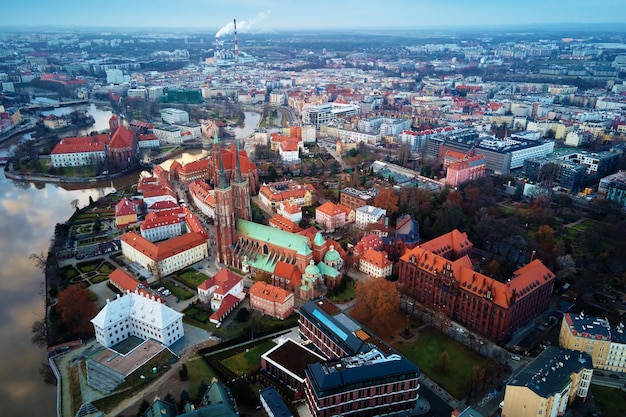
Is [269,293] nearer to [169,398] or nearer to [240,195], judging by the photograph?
[169,398]

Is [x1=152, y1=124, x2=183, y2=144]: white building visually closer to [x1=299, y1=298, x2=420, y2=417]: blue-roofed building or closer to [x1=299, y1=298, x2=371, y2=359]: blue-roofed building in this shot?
[x1=299, y1=298, x2=371, y2=359]: blue-roofed building

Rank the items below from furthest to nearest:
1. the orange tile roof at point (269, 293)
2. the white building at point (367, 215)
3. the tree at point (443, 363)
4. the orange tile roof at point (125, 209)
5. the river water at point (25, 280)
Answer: the white building at point (367, 215)
the orange tile roof at point (125, 209)
the orange tile roof at point (269, 293)
the tree at point (443, 363)
the river water at point (25, 280)

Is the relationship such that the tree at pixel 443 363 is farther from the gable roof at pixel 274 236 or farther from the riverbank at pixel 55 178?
the riverbank at pixel 55 178

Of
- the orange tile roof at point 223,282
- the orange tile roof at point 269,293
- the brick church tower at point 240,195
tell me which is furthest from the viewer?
the brick church tower at point 240,195

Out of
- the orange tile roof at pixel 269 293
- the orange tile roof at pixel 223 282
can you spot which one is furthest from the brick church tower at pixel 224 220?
the orange tile roof at pixel 269 293

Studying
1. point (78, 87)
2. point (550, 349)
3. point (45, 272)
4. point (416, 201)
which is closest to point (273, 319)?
point (550, 349)

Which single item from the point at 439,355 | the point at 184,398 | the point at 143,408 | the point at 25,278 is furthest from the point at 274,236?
the point at 25,278
